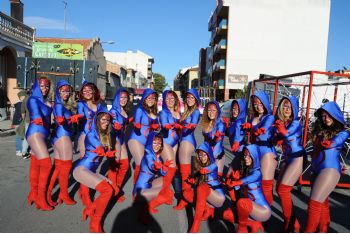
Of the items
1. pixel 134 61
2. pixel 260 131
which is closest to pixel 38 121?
pixel 260 131

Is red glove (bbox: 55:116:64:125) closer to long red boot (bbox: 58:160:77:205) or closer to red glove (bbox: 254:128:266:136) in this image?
long red boot (bbox: 58:160:77:205)

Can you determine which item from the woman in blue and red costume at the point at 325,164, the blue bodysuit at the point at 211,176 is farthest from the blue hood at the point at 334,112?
the blue bodysuit at the point at 211,176

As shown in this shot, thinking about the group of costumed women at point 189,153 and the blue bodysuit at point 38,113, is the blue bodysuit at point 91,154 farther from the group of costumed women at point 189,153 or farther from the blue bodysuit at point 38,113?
the blue bodysuit at point 38,113

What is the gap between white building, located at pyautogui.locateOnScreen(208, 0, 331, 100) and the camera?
37.0m

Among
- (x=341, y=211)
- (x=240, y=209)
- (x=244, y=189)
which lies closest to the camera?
(x=240, y=209)

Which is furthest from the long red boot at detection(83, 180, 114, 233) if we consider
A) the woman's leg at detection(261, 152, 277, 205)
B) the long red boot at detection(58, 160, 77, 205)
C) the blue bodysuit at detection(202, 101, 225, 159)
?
the woman's leg at detection(261, 152, 277, 205)

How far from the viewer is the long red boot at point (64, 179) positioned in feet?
14.2

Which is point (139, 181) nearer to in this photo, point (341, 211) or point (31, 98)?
point (31, 98)

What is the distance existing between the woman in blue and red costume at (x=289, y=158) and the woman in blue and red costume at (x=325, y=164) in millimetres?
275

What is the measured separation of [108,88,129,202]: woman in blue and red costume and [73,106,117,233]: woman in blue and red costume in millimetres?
726

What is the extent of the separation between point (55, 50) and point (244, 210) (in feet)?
59.7

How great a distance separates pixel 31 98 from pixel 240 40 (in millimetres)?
35736

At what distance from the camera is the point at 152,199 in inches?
163

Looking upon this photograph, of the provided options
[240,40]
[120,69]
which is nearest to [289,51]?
[240,40]
